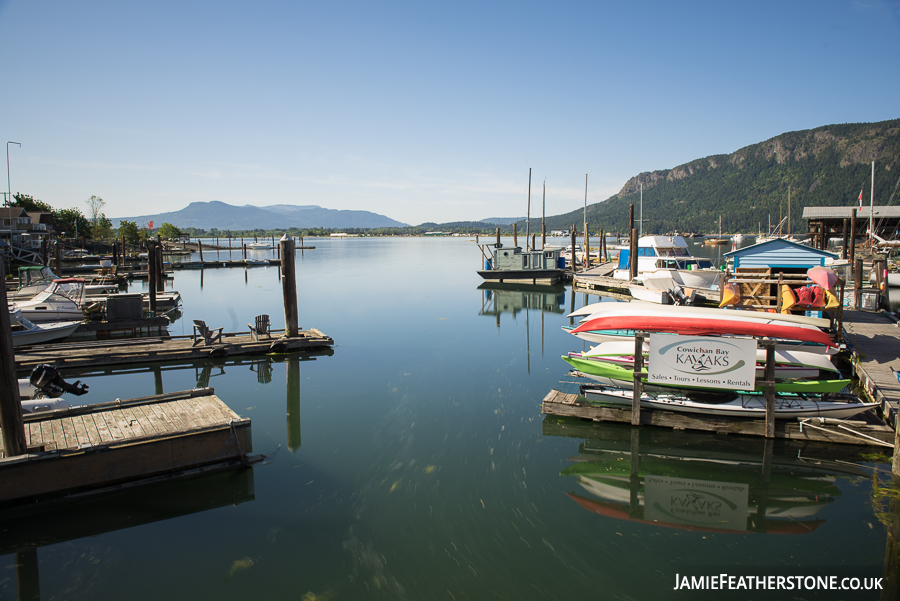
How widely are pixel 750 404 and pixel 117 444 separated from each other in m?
10.9

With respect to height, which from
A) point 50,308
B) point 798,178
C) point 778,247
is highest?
point 798,178

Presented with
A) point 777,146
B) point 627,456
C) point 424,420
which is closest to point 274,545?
point 424,420

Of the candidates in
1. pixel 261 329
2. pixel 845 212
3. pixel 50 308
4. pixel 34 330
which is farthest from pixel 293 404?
pixel 845 212

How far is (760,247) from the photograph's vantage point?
1838 cm

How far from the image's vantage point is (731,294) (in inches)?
570

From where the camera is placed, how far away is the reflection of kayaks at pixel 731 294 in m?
14.5

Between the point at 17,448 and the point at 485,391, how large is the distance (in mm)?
9421

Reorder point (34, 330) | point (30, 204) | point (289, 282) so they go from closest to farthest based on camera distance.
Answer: point (289, 282), point (34, 330), point (30, 204)

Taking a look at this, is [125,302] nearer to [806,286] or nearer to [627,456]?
[627,456]

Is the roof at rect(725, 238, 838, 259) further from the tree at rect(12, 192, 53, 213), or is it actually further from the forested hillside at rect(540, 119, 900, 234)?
the forested hillside at rect(540, 119, 900, 234)

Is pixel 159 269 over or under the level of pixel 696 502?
over

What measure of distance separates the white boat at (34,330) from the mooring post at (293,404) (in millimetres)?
8604

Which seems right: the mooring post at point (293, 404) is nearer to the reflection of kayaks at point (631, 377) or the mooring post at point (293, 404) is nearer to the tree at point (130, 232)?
the reflection of kayaks at point (631, 377)

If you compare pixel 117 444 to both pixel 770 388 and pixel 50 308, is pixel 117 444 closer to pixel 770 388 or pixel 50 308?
pixel 770 388
